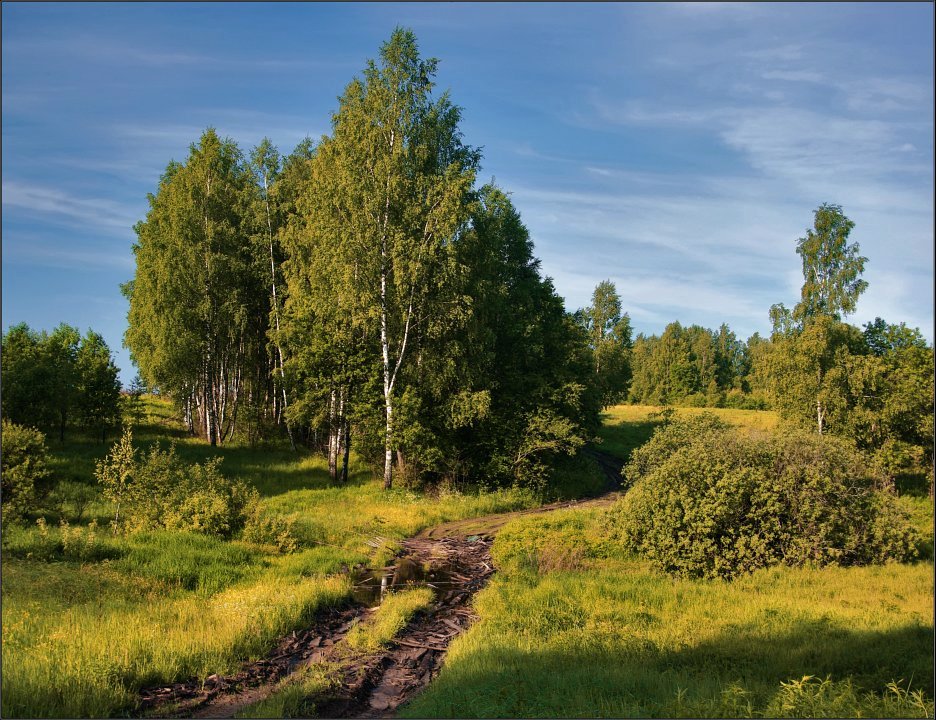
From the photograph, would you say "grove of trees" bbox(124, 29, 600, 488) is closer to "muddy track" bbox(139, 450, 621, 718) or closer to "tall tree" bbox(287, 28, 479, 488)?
"tall tree" bbox(287, 28, 479, 488)

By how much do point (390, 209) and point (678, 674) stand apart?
2241 cm

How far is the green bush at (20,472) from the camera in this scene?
16.0 metres

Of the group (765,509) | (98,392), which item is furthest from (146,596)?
(98,392)

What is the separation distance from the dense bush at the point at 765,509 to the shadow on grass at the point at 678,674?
14.7 ft

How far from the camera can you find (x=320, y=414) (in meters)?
28.5

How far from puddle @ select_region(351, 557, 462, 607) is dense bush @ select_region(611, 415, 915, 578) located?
556 cm

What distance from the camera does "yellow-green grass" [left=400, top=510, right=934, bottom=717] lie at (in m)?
7.36

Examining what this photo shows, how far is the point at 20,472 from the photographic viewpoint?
16.1 m

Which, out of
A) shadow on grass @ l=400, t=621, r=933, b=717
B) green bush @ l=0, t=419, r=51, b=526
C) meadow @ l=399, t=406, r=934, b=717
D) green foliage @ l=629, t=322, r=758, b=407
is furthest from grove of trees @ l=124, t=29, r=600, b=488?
green foliage @ l=629, t=322, r=758, b=407

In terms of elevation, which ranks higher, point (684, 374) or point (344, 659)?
point (684, 374)

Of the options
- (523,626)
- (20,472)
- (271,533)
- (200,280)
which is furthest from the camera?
(200,280)

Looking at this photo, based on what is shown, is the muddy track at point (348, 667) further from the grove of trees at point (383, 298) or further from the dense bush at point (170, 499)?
the grove of trees at point (383, 298)

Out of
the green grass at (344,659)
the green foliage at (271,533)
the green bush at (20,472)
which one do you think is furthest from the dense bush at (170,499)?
the green grass at (344,659)

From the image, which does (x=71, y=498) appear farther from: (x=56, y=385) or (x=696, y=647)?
(x=696, y=647)
